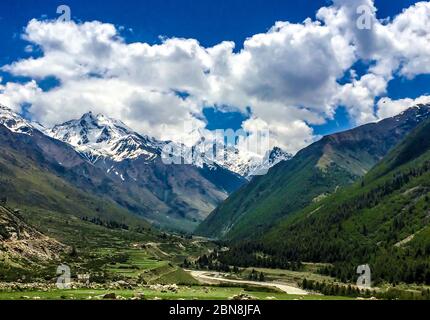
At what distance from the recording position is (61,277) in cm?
19675

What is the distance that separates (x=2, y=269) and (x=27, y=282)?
92.4 feet
